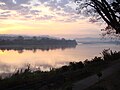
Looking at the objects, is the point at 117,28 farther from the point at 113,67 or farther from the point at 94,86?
the point at 94,86

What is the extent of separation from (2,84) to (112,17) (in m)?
9.34

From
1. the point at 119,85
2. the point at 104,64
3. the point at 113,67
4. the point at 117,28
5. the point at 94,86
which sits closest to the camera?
the point at 94,86

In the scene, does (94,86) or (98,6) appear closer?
(94,86)

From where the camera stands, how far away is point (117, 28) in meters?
21.2

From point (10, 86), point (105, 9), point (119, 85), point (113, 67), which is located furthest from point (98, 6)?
point (10, 86)

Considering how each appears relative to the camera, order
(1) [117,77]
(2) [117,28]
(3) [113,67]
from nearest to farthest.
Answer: (1) [117,77], (2) [117,28], (3) [113,67]

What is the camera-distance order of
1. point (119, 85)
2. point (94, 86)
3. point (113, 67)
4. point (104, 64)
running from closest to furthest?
point (94, 86)
point (119, 85)
point (113, 67)
point (104, 64)

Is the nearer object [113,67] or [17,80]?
[17,80]

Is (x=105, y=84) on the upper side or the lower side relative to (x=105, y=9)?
lower

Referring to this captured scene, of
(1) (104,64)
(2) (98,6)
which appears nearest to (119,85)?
(2) (98,6)

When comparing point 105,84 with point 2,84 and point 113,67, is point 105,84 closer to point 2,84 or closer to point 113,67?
point 2,84

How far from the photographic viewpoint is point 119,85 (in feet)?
54.3

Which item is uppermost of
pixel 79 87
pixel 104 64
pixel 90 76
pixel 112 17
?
pixel 112 17

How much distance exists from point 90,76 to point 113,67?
17.1ft
